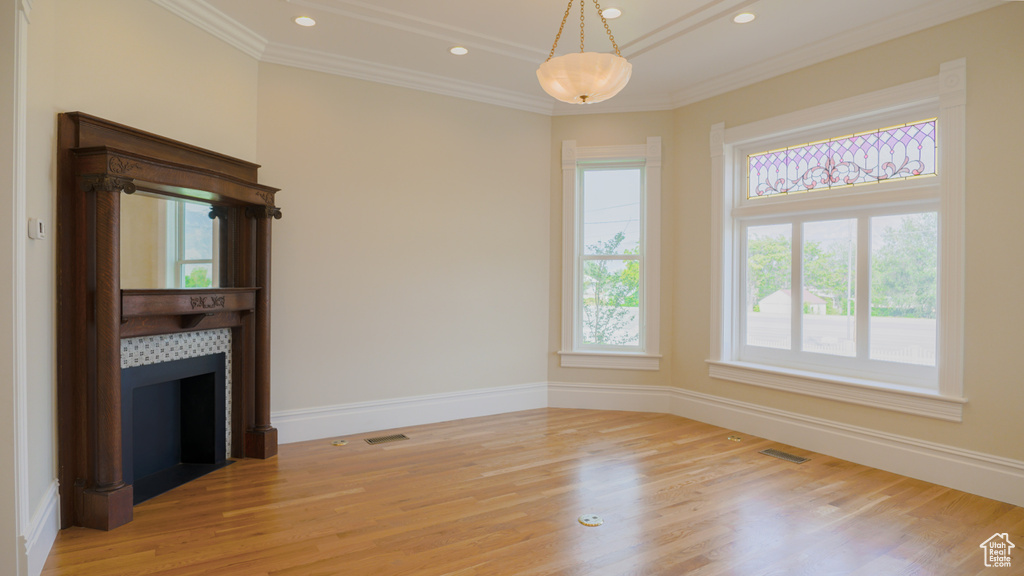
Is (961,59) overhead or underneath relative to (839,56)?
underneath

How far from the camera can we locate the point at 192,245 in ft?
11.8

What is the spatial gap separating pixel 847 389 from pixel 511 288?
9.57 feet

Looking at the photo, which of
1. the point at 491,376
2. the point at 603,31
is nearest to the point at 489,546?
the point at 491,376

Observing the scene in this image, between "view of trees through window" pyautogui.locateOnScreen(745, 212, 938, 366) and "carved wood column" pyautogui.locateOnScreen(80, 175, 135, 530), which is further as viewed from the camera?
"view of trees through window" pyautogui.locateOnScreen(745, 212, 938, 366)

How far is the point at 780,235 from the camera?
481cm

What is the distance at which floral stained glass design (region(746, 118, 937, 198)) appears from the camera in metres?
3.88

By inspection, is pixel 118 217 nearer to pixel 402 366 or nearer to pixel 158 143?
pixel 158 143

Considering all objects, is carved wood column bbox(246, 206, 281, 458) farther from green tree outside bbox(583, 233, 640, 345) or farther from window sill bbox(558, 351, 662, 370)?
green tree outside bbox(583, 233, 640, 345)

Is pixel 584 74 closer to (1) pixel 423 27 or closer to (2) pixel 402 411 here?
(1) pixel 423 27

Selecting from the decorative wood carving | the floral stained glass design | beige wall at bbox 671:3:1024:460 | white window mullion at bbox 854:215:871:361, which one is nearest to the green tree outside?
the floral stained glass design

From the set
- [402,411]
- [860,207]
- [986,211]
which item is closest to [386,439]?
[402,411]

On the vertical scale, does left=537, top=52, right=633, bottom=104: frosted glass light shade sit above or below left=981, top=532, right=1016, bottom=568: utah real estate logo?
above

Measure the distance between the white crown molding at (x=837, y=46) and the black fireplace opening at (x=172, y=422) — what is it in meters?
4.56

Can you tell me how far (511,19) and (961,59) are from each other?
2.87 metres
